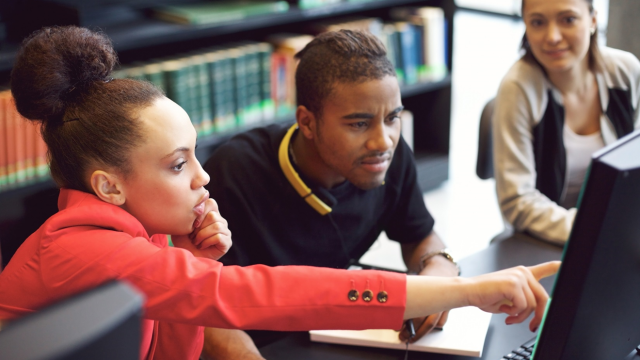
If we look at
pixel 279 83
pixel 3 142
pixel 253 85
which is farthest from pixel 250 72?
pixel 3 142

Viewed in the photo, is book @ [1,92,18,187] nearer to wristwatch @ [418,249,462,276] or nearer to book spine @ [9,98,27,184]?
book spine @ [9,98,27,184]

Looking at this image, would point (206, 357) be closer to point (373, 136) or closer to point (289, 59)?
point (373, 136)

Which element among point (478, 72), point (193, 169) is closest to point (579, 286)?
point (193, 169)

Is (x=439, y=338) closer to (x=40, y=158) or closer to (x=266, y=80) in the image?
(x=40, y=158)

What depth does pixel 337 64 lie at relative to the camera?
1416 millimetres

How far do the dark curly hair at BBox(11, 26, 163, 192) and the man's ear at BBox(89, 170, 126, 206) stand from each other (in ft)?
0.05

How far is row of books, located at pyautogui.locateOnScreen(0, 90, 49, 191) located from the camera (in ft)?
7.57

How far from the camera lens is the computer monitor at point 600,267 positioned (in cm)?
71

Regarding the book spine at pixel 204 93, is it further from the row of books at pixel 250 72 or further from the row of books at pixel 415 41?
the row of books at pixel 415 41

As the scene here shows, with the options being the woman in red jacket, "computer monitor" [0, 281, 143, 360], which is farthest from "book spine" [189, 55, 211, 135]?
"computer monitor" [0, 281, 143, 360]

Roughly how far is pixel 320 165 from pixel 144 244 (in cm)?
65

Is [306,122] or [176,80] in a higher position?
[306,122]

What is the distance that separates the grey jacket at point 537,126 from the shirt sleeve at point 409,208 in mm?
245

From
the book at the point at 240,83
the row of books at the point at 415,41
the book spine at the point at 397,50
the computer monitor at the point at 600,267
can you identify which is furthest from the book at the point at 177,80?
the computer monitor at the point at 600,267
